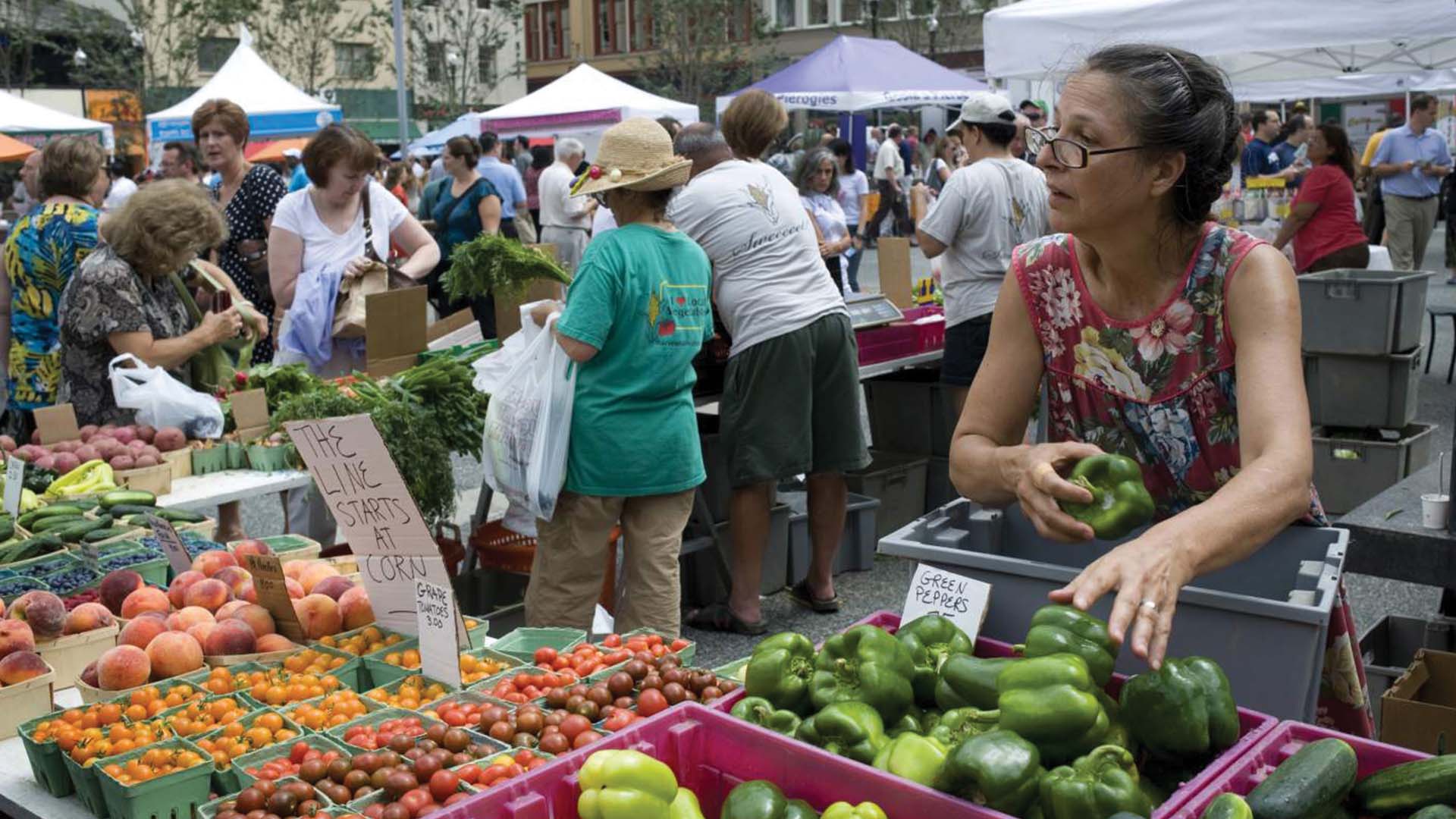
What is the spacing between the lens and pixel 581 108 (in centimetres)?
1755

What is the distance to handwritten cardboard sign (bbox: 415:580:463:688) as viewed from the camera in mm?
2670

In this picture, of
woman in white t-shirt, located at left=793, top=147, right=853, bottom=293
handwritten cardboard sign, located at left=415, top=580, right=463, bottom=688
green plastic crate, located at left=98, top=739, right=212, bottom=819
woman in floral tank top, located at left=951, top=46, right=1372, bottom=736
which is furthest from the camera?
woman in white t-shirt, located at left=793, top=147, right=853, bottom=293

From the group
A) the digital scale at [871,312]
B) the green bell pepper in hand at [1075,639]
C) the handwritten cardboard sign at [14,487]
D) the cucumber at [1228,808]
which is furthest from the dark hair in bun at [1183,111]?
the digital scale at [871,312]

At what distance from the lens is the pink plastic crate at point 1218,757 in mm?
1610

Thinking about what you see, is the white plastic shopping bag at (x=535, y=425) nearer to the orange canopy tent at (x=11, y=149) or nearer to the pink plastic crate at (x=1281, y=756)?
the pink plastic crate at (x=1281, y=756)

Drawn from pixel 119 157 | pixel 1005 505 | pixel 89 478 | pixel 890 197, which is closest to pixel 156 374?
pixel 89 478

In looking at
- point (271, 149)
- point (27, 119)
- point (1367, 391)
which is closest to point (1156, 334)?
point (1367, 391)

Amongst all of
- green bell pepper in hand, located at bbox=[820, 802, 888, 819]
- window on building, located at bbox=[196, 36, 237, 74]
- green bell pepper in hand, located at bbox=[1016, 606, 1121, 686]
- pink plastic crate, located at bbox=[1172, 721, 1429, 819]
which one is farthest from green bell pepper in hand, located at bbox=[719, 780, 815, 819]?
window on building, located at bbox=[196, 36, 237, 74]

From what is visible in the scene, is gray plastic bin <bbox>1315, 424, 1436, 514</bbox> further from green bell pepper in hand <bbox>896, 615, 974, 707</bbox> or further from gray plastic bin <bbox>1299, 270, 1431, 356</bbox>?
green bell pepper in hand <bbox>896, 615, 974, 707</bbox>

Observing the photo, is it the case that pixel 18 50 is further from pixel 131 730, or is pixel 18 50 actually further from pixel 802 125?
pixel 131 730

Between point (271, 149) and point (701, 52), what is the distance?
81.6 feet

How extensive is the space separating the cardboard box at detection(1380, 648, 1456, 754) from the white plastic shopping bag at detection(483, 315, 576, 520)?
7.57 feet

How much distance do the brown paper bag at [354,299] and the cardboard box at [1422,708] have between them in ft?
13.3

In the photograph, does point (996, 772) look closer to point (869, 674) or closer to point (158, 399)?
point (869, 674)
